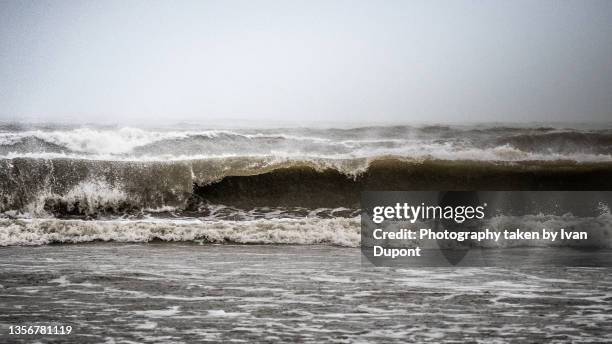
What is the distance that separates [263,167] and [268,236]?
1.62 metres

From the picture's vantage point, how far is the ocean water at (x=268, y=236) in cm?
292

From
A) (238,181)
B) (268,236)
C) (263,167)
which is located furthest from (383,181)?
(268,236)

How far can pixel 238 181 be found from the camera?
699 centimetres

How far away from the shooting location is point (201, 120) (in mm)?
7074

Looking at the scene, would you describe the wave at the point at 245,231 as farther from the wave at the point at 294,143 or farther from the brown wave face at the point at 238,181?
the wave at the point at 294,143

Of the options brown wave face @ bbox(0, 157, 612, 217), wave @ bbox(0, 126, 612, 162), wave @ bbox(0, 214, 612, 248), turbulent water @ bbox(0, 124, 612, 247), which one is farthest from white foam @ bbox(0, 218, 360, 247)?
wave @ bbox(0, 126, 612, 162)

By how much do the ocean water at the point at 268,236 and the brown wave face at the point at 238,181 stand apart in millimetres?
16

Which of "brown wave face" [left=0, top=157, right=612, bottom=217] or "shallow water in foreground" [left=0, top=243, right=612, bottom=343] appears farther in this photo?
"brown wave face" [left=0, top=157, right=612, bottom=217]

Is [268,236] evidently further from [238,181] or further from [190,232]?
[238,181]

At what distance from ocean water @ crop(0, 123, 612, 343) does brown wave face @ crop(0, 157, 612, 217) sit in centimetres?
2

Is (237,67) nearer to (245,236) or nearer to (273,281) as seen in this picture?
(245,236)

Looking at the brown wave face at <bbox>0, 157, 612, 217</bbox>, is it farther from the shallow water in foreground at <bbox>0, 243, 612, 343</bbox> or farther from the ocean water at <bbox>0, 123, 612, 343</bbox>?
the shallow water in foreground at <bbox>0, 243, 612, 343</bbox>

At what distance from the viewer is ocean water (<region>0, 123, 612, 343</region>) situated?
2922 millimetres

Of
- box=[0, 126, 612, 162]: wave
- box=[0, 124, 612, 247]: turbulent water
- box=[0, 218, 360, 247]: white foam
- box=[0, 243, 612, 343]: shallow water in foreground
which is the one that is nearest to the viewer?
box=[0, 243, 612, 343]: shallow water in foreground
